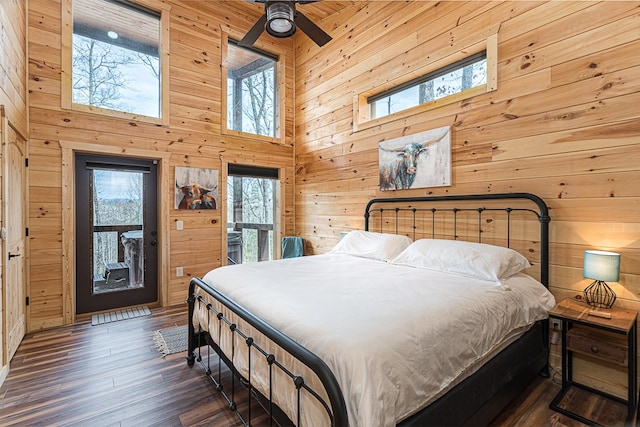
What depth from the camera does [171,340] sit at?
3.05 metres

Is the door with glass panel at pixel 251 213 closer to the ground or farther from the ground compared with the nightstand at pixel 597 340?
farther from the ground

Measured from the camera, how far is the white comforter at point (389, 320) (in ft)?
3.92

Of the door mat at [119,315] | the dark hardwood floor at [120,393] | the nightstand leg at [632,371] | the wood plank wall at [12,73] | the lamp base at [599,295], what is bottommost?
the dark hardwood floor at [120,393]

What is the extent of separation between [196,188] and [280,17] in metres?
2.67

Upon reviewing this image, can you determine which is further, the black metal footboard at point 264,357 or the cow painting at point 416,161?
the cow painting at point 416,161

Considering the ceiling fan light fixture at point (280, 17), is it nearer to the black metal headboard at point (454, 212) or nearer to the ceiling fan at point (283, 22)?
the ceiling fan at point (283, 22)

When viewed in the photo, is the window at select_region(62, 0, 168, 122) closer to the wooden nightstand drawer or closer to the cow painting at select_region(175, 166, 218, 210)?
the cow painting at select_region(175, 166, 218, 210)

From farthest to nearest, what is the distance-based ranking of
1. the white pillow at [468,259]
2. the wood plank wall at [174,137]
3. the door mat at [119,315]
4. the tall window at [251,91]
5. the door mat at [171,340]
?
the tall window at [251,91] → the door mat at [119,315] → the wood plank wall at [174,137] → the door mat at [171,340] → the white pillow at [468,259]

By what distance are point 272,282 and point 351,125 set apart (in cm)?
279

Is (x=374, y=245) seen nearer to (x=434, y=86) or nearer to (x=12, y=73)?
(x=434, y=86)

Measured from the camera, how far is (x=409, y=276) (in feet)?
7.73

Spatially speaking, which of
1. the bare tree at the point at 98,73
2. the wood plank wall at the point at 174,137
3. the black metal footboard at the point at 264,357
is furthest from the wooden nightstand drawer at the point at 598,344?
the bare tree at the point at 98,73

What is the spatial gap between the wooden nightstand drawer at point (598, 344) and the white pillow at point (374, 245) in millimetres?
1482

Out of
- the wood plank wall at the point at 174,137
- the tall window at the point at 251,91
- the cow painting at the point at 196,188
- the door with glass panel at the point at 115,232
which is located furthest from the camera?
the tall window at the point at 251,91
